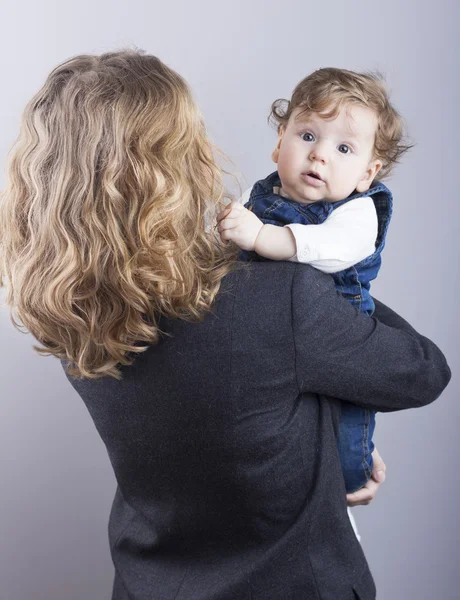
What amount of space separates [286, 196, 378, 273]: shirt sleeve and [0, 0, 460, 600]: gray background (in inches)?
22.6

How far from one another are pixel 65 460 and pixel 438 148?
1476 mm

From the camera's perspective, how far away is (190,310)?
1.15 metres

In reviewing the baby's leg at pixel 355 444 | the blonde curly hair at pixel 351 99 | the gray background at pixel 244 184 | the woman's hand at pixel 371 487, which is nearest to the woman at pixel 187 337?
the baby's leg at pixel 355 444

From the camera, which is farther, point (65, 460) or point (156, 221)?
point (65, 460)

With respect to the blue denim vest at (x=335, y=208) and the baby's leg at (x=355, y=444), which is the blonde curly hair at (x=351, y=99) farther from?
the baby's leg at (x=355, y=444)

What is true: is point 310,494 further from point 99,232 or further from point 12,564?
point 12,564

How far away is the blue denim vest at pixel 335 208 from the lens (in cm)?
145

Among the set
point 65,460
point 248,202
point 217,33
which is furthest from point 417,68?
point 65,460

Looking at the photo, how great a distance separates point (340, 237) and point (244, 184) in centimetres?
60

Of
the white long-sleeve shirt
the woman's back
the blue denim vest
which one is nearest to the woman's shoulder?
the woman's back

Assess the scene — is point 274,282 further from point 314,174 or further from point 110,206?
point 314,174

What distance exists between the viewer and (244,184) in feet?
6.19

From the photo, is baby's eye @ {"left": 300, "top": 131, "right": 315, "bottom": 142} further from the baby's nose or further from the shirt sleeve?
the shirt sleeve

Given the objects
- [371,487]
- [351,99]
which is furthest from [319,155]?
[371,487]
